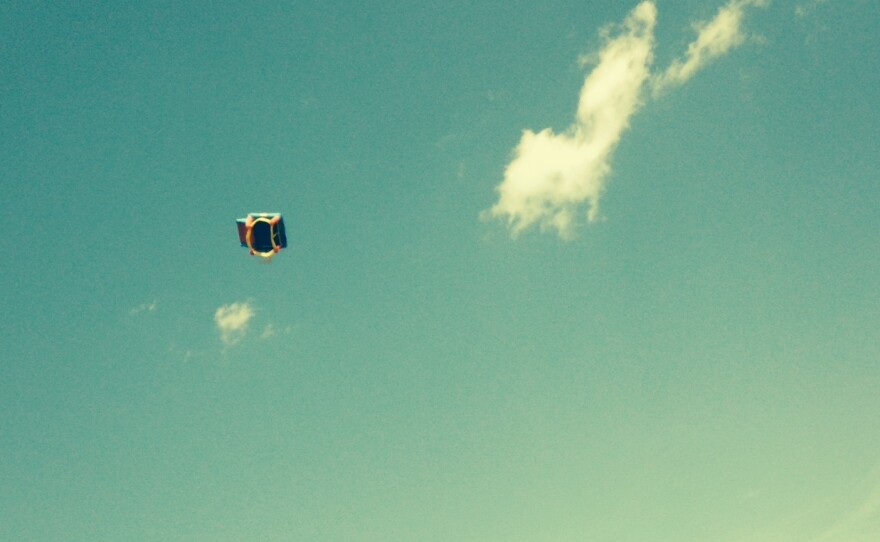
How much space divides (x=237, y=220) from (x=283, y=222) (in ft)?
7.48

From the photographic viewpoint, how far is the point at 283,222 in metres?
43.7

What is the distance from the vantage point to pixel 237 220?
4303 centimetres
